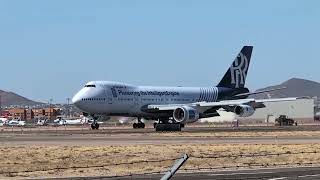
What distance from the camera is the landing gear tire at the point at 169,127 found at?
66.0 meters

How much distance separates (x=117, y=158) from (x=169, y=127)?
3658 cm

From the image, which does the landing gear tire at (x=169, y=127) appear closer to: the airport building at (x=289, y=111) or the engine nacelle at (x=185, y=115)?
the engine nacelle at (x=185, y=115)

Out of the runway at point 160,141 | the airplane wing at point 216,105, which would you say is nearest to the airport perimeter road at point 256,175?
the runway at point 160,141

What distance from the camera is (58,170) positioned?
25531 millimetres

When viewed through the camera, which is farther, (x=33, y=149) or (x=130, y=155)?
(x=33, y=149)

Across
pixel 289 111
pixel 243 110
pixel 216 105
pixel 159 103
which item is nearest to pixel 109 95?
pixel 159 103

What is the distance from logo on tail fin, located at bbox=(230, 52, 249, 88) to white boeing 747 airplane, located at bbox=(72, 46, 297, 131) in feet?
6.49

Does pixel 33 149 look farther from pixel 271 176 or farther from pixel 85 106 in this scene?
pixel 85 106

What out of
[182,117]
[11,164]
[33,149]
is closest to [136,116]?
[182,117]

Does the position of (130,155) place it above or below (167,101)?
below

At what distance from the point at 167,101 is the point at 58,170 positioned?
50491 millimetres

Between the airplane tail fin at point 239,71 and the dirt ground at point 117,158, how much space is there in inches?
1773

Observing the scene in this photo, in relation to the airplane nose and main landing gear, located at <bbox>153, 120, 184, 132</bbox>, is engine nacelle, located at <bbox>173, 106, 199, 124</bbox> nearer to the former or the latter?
main landing gear, located at <bbox>153, 120, 184, 132</bbox>

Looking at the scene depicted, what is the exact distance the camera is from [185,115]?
2628 inches
